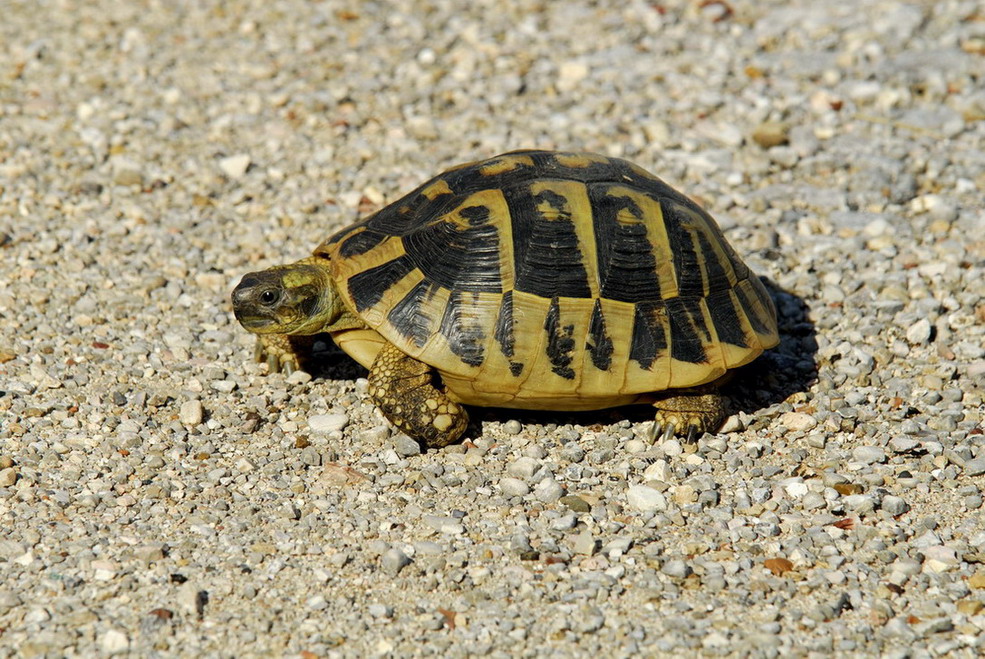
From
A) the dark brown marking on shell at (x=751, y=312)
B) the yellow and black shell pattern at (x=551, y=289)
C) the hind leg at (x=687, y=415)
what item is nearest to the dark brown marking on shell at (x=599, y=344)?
the yellow and black shell pattern at (x=551, y=289)

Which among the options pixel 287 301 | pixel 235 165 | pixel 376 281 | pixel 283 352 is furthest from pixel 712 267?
pixel 235 165

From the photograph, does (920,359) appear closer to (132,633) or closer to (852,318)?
(852,318)

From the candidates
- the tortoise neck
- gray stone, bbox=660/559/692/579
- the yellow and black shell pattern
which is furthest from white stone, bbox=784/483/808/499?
the tortoise neck

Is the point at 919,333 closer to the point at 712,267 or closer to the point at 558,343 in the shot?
the point at 712,267

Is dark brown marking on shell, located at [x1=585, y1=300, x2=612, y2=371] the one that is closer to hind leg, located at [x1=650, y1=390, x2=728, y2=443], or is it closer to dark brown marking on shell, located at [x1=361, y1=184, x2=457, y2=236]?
hind leg, located at [x1=650, y1=390, x2=728, y2=443]

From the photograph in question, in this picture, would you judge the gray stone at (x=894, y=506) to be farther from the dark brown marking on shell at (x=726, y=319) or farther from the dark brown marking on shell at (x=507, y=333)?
the dark brown marking on shell at (x=507, y=333)
